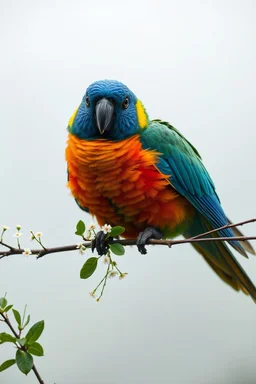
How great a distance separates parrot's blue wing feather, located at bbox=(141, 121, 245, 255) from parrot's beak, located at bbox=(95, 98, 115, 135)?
0.51 ft

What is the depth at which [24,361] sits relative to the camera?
3.23ft

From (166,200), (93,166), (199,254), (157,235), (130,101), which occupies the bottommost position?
(199,254)

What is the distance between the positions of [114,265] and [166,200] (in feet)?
1.50

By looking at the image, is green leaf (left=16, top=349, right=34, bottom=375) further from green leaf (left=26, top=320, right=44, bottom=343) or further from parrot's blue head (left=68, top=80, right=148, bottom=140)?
parrot's blue head (left=68, top=80, right=148, bottom=140)

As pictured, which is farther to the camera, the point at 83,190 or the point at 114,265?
the point at 83,190

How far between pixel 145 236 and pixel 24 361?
0.62m

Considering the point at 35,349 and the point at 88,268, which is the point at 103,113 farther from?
the point at 35,349

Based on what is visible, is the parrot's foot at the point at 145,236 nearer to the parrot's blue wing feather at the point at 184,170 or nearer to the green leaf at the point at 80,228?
the parrot's blue wing feather at the point at 184,170

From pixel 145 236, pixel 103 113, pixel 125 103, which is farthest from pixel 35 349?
pixel 125 103

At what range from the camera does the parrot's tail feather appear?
1740 millimetres

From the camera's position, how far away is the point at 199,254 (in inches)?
73.8

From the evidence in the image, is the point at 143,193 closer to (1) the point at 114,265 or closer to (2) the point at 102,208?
(2) the point at 102,208

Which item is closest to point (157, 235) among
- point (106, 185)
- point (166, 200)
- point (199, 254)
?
point (166, 200)

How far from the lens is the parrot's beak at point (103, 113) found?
1.47 metres
